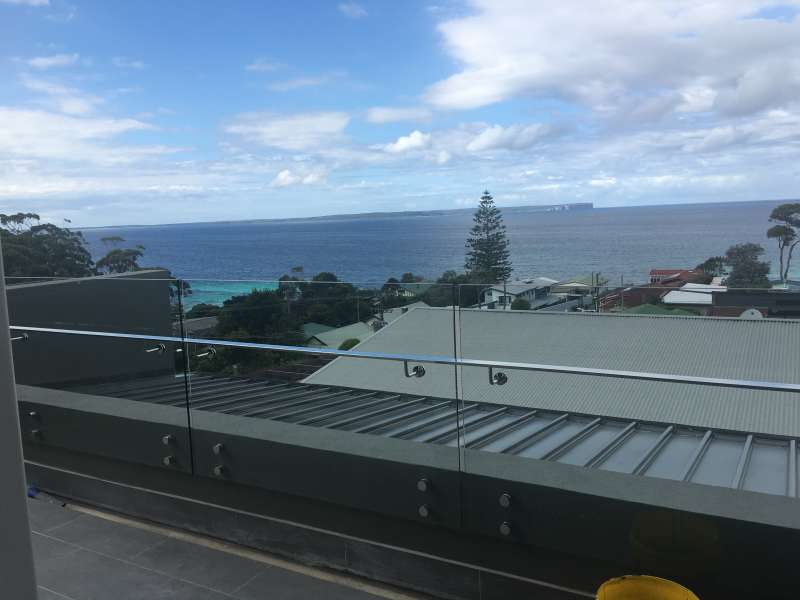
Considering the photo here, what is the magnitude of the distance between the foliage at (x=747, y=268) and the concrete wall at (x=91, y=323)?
8.90ft

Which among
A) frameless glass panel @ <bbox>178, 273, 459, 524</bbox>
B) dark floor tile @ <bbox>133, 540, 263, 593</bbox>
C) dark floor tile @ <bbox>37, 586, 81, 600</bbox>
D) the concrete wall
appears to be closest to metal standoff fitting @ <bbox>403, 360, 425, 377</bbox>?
frameless glass panel @ <bbox>178, 273, 459, 524</bbox>

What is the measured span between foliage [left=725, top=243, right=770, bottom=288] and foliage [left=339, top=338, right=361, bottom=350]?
5.05ft

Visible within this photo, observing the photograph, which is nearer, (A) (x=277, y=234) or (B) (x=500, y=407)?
(B) (x=500, y=407)

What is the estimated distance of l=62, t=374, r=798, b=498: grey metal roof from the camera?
2.05 m

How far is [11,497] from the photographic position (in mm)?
814

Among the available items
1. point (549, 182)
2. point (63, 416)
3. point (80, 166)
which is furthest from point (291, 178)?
point (63, 416)

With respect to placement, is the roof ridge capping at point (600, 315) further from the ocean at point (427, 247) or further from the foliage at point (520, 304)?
the ocean at point (427, 247)

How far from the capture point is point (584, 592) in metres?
2.24

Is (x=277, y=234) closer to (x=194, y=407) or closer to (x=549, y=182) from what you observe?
(x=549, y=182)

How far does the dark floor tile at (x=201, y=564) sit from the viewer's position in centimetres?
271

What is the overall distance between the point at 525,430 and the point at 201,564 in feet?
5.25

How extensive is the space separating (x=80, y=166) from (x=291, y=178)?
1750 centimetres

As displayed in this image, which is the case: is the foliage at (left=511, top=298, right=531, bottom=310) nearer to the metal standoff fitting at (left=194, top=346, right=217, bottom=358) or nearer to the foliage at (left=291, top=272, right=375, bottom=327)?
the foliage at (left=291, top=272, right=375, bottom=327)

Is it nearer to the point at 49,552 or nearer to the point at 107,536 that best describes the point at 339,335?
the point at 107,536
